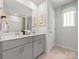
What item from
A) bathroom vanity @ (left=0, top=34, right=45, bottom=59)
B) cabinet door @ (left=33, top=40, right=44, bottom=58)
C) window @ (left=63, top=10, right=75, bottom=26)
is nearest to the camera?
bathroom vanity @ (left=0, top=34, right=45, bottom=59)

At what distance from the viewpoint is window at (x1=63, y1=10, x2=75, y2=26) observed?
15.4 ft

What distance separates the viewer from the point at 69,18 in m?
4.89

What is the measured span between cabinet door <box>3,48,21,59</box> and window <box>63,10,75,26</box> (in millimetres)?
3514

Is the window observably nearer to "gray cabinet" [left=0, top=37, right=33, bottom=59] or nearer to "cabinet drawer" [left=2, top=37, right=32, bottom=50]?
"gray cabinet" [left=0, top=37, right=33, bottom=59]

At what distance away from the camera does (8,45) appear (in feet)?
5.69

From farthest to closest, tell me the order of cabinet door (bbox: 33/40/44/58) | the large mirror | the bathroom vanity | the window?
the window → cabinet door (bbox: 33/40/44/58) → the large mirror → the bathroom vanity

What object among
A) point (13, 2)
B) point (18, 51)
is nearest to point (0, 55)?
point (18, 51)

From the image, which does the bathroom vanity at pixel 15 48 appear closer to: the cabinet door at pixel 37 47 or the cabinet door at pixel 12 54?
the cabinet door at pixel 12 54

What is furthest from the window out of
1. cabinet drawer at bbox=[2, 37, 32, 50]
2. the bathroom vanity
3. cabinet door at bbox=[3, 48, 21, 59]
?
cabinet door at bbox=[3, 48, 21, 59]

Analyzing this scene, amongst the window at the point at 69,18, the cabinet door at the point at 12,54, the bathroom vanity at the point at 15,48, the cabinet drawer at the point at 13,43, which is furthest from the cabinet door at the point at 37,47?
the window at the point at 69,18

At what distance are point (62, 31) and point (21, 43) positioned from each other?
3.50m

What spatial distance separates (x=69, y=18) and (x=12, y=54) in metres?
3.91

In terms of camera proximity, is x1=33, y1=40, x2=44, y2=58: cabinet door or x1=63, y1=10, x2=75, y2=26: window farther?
x1=63, y1=10, x2=75, y2=26: window

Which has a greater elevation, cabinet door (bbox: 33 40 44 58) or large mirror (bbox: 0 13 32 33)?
large mirror (bbox: 0 13 32 33)
